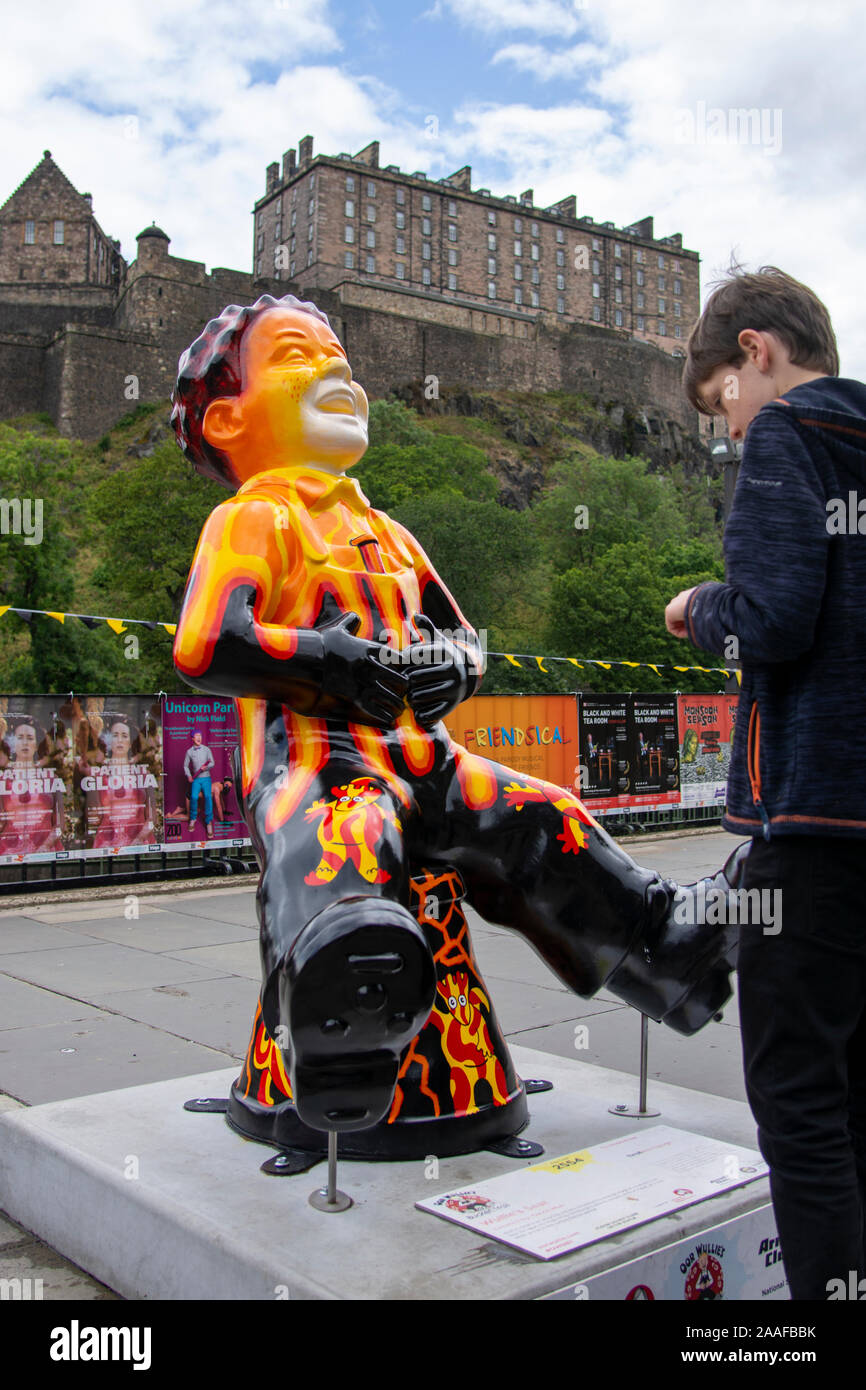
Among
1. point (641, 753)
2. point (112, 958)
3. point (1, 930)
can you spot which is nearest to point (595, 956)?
point (112, 958)

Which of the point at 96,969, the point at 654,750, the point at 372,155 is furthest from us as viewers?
the point at 372,155

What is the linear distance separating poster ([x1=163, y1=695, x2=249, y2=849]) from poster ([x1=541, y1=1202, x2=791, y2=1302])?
7.90m

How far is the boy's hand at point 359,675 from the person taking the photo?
275 centimetres

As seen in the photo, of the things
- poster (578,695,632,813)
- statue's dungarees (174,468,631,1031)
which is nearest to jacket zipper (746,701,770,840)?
statue's dungarees (174,468,631,1031)

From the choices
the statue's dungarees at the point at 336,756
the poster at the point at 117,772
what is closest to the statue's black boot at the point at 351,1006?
the statue's dungarees at the point at 336,756

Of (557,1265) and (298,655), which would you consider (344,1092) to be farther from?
(298,655)

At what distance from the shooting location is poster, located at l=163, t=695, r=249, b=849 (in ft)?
33.5

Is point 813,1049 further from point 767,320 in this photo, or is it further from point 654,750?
point 654,750

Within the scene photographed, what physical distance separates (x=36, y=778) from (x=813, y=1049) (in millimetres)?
8448

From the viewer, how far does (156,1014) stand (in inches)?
215

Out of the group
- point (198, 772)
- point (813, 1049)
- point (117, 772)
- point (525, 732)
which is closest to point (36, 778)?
point (117, 772)

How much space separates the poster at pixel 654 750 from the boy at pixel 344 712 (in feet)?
36.6

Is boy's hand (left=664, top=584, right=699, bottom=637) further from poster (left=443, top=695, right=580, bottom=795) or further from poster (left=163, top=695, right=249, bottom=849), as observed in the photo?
poster (left=443, top=695, right=580, bottom=795)

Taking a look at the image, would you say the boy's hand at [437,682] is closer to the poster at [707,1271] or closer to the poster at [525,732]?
the poster at [707,1271]
